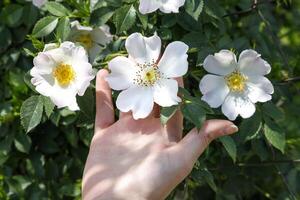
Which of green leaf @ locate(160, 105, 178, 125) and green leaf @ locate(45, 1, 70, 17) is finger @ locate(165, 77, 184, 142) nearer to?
green leaf @ locate(160, 105, 178, 125)

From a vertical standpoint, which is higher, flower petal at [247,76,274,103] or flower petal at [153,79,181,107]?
flower petal at [153,79,181,107]

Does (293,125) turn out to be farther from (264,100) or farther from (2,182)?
(2,182)

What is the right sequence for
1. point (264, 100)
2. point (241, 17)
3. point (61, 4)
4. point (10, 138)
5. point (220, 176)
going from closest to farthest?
point (264, 100), point (61, 4), point (10, 138), point (220, 176), point (241, 17)

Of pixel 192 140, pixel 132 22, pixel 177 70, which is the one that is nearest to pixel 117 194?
pixel 192 140

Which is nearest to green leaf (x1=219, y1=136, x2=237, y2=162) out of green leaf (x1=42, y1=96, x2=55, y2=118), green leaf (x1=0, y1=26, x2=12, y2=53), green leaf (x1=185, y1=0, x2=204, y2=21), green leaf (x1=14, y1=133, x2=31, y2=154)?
green leaf (x1=185, y1=0, x2=204, y2=21)

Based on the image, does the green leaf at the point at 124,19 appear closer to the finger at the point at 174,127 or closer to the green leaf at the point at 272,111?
the finger at the point at 174,127

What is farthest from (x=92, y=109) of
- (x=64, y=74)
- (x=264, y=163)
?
(x=264, y=163)
